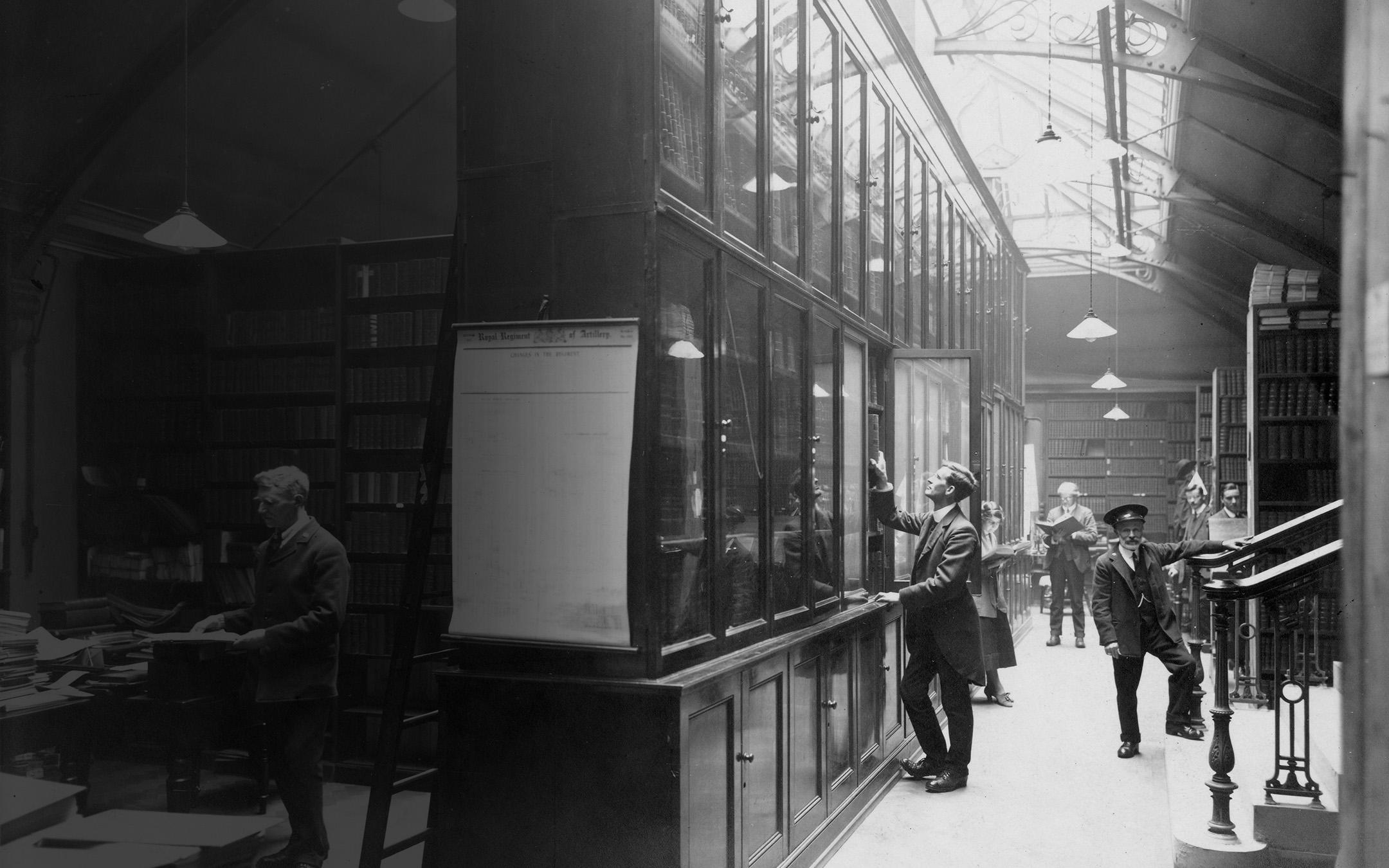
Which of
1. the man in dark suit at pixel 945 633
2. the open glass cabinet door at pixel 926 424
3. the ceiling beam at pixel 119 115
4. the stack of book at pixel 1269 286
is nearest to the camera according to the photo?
the ceiling beam at pixel 119 115

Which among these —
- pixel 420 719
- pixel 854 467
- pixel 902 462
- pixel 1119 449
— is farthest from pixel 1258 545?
pixel 1119 449

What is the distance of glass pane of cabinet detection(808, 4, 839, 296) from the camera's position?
15.9 ft

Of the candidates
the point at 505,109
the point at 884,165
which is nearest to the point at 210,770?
the point at 505,109

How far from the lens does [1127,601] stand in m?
6.54

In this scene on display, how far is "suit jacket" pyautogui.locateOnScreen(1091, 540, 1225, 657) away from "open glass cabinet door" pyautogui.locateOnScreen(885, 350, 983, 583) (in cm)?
91

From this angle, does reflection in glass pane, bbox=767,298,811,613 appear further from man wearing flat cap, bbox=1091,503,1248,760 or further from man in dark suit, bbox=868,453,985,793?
man wearing flat cap, bbox=1091,503,1248,760

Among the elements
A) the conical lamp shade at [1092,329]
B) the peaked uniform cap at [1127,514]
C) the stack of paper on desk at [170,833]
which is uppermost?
the conical lamp shade at [1092,329]

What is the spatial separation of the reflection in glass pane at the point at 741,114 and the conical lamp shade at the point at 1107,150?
17.9 ft

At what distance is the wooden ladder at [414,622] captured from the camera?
9.84 feet

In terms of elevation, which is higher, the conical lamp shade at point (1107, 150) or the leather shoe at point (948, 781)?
the conical lamp shade at point (1107, 150)

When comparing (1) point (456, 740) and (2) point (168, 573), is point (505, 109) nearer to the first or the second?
(1) point (456, 740)

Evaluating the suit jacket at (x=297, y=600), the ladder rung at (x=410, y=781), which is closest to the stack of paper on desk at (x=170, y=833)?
the suit jacket at (x=297, y=600)

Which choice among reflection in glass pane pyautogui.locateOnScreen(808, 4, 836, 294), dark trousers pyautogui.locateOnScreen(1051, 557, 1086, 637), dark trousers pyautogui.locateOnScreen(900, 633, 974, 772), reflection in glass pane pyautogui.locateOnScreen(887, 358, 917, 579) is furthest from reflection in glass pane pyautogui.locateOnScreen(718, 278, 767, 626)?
dark trousers pyautogui.locateOnScreen(1051, 557, 1086, 637)

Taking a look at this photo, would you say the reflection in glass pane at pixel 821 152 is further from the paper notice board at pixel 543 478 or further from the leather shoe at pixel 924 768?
the leather shoe at pixel 924 768
